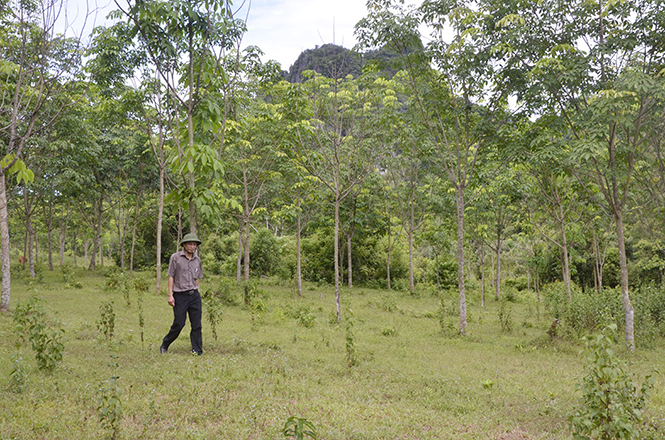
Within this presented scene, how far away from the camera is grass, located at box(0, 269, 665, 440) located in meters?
4.38

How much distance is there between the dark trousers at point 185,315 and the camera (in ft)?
21.9

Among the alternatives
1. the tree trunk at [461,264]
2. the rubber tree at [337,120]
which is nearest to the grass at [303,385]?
the tree trunk at [461,264]

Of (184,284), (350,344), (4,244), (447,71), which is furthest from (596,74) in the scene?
(4,244)

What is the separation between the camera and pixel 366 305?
16781mm

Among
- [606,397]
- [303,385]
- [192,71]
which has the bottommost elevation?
[303,385]

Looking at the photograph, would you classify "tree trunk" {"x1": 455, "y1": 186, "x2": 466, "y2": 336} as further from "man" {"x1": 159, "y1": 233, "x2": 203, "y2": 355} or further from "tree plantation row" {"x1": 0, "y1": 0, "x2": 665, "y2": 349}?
"man" {"x1": 159, "y1": 233, "x2": 203, "y2": 355}

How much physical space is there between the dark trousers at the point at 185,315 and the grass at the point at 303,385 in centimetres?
29

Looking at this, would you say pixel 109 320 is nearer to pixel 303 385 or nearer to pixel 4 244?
pixel 303 385

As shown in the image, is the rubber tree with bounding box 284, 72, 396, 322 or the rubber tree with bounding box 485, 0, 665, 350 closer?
the rubber tree with bounding box 485, 0, 665, 350

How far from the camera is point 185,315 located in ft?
22.3

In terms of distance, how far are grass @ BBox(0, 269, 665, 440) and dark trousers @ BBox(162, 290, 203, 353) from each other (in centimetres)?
29

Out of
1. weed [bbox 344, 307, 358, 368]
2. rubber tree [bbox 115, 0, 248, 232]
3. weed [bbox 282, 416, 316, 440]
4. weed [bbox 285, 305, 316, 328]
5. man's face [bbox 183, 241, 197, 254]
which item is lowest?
weed [bbox 285, 305, 316, 328]

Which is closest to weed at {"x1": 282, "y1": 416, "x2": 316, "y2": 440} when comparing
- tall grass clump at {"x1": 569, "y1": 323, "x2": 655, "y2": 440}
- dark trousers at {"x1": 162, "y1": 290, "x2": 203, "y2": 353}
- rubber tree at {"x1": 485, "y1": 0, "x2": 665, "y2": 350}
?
tall grass clump at {"x1": 569, "y1": 323, "x2": 655, "y2": 440}

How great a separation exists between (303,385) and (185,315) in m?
2.33
